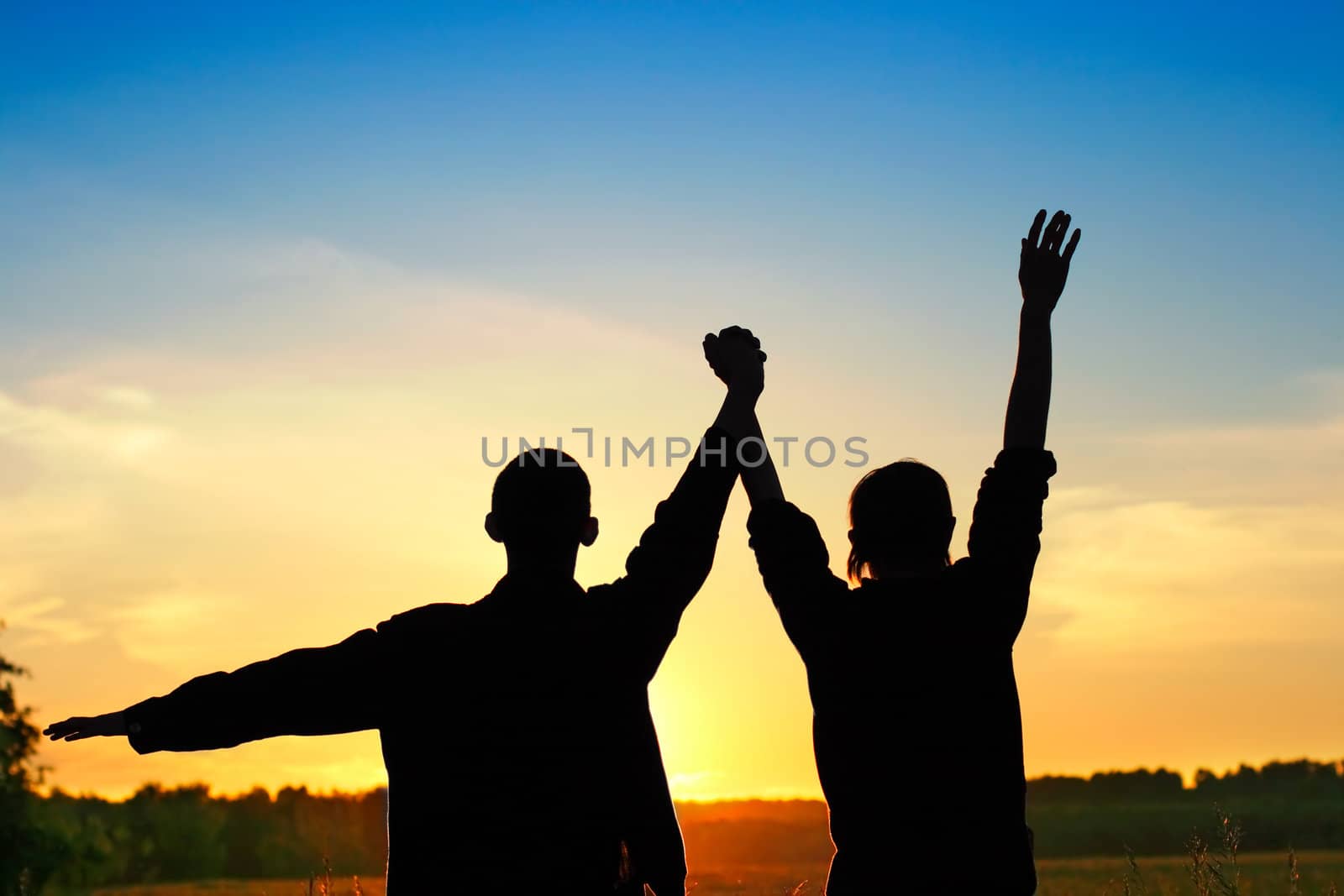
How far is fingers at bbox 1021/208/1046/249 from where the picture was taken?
432cm

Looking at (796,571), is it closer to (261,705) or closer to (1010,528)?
(1010,528)

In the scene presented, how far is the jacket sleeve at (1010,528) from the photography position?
329 centimetres

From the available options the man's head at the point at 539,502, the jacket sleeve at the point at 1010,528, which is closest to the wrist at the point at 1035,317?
the jacket sleeve at the point at 1010,528

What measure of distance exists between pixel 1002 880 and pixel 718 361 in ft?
5.89

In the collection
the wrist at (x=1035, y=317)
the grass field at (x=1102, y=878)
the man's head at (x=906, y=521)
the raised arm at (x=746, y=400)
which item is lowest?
the grass field at (x=1102, y=878)

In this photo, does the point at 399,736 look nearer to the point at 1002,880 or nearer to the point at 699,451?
the point at 699,451

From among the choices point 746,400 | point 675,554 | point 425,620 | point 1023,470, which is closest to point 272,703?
point 425,620

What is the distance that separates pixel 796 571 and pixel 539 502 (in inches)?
28.7

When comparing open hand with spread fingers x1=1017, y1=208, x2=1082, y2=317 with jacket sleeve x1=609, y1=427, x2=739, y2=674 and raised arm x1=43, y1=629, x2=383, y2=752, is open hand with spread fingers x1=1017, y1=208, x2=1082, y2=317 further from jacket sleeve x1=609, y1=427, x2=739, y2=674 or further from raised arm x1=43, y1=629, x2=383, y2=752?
raised arm x1=43, y1=629, x2=383, y2=752

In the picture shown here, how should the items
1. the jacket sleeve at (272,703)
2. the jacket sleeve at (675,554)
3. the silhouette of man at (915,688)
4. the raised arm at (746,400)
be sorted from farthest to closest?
the raised arm at (746,400), the jacket sleeve at (675,554), the jacket sleeve at (272,703), the silhouette of man at (915,688)

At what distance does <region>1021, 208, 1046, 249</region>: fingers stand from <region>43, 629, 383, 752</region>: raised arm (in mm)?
2554

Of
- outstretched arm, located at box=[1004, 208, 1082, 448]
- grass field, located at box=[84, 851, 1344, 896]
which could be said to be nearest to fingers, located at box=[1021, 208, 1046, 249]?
outstretched arm, located at box=[1004, 208, 1082, 448]

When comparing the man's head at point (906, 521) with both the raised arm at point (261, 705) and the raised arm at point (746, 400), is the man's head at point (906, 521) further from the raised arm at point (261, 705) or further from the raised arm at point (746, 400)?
the raised arm at point (261, 705)

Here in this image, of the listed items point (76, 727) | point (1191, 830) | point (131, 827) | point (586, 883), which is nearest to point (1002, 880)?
point (586, 883)
